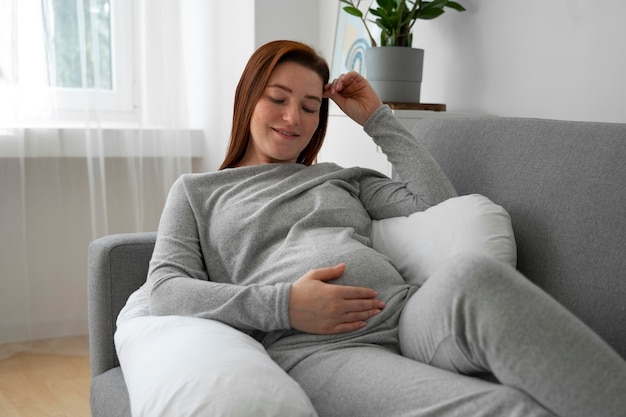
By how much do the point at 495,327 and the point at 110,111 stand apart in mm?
2439

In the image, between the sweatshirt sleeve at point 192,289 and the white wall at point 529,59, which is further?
the white wall at point 529,59

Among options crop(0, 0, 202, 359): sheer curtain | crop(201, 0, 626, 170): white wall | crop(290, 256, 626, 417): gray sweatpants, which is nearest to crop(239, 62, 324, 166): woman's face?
crop(290, 256, 626, 417): gray sweatpants

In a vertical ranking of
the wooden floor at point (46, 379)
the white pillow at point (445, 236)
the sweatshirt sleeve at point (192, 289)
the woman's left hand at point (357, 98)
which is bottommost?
the wooden floor at point (46, 379)

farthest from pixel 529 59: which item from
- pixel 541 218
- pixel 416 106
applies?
pixel 541 218

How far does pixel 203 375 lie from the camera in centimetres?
107

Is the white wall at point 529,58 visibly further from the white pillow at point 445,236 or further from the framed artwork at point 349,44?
the white pillow at point 445,236

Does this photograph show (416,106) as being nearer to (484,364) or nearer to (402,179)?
(402,179)

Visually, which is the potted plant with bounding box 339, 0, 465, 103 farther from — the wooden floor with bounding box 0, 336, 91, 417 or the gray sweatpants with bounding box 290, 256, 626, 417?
the wooden floor with bounding box 0, 336, 91, 417

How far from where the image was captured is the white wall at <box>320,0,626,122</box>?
1785 mm

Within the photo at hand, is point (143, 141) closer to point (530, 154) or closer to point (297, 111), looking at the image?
point (297, 111)

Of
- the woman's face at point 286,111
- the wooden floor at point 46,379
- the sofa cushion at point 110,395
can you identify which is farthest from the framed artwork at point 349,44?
the sofa cushion at point 110,395

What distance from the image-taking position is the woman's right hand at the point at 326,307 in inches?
49.5

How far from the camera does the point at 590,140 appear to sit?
1354mm

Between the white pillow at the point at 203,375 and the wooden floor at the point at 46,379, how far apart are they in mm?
1139
